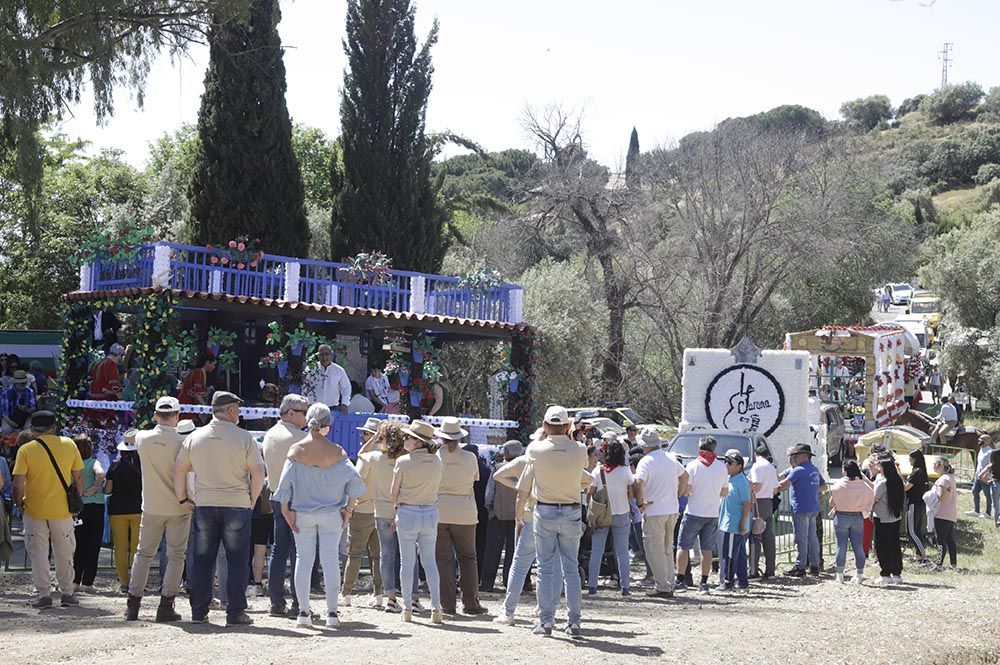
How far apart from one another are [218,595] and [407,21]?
2636cm

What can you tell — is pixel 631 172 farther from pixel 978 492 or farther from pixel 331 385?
pixel 331 385

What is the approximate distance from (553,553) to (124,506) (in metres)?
4.63

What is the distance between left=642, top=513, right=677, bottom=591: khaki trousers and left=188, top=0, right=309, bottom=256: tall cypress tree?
20424 millimetres

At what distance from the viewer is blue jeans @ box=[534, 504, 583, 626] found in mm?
9906

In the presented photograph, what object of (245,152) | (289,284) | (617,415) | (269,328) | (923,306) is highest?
(245,152)

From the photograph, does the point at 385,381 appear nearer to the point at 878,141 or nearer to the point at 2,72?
the point at 2,72

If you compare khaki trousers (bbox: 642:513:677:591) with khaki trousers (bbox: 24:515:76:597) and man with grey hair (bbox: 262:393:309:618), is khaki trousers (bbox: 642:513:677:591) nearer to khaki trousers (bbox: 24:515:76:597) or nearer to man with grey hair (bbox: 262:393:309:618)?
man with grey hair (bbox: 262:393:309:618)

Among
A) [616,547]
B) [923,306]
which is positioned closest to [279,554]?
[616,547]

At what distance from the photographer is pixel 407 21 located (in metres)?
35.5

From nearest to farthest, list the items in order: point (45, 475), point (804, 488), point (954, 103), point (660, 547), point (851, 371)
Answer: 1. point (45, 475)
2. point (660, 547)
3. point (804, 488)
4. point (851, 371)
5. point (954, 103)

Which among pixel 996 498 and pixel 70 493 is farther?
pixel 996 498

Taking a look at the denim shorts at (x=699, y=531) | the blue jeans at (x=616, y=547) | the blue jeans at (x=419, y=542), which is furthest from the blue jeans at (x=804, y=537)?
the blue jeans at (x=419, y=542)

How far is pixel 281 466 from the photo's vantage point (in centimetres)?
1035

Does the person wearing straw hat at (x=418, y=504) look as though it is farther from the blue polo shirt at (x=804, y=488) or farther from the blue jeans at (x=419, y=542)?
the blue polo shirt at (x=804, y=488)
